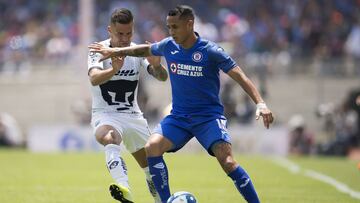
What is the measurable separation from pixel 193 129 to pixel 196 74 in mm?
672

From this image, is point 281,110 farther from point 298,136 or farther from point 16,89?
point 16,89

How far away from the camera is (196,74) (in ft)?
35.6

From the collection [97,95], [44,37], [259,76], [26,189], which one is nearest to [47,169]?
[26,189]

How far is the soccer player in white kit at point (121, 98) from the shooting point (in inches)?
460

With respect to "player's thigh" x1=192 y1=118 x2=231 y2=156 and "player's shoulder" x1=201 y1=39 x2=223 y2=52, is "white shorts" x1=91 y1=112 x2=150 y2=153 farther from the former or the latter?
"player's shoulder" x1=201 y1=39 x2=223 y2=52

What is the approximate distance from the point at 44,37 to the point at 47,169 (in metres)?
14.5

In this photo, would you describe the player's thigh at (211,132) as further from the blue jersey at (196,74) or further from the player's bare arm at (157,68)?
the player's bare arm at (157,68)

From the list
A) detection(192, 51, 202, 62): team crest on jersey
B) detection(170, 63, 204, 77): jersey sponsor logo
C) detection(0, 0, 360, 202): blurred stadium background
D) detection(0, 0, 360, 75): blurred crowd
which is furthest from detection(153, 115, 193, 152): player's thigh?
detection(0, 0, 360, 75): blurred crowd

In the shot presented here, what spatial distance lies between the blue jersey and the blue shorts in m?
0.08

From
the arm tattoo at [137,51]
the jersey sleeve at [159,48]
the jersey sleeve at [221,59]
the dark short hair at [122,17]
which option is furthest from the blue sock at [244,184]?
the dark short hair at [122,17]

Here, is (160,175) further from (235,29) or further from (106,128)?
(235,29)

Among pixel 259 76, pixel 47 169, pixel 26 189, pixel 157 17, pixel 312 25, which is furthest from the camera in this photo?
pixel 157 17

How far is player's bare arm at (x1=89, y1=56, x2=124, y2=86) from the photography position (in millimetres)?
11188

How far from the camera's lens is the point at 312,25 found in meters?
32.6
